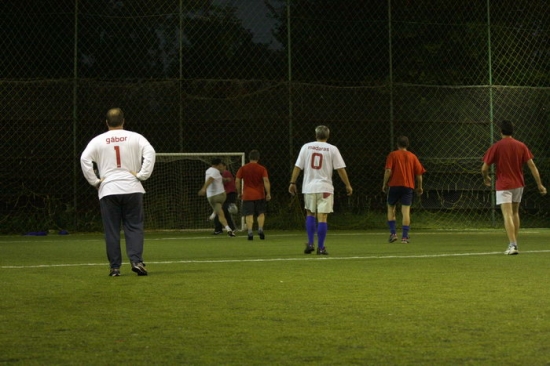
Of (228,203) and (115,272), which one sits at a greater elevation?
(228,203)

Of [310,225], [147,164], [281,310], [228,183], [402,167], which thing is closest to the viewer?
[281,310]

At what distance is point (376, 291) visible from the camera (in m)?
8.94

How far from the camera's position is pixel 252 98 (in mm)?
23484

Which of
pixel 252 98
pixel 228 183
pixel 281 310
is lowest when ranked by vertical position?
pixel 281 310

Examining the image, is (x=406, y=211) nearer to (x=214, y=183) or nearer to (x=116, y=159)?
(x=214, y=183)

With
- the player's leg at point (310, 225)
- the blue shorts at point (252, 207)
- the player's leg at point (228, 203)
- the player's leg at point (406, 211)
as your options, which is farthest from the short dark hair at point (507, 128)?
the player's leg at point (228, 203)

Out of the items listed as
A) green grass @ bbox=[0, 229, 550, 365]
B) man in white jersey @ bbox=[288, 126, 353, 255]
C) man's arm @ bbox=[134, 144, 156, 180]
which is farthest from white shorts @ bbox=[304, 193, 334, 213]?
man's arm @ bbox=[134, 144, 156, 180]

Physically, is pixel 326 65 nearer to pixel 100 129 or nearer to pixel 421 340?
pixel 100 129

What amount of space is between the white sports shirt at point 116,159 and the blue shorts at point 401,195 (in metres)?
8.08

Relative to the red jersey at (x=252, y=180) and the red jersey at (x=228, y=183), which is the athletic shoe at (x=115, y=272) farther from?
the red jersey at (x=228, y=183)

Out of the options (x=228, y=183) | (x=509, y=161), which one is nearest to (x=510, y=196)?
(x=509, y=161)

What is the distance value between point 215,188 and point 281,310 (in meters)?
14.5

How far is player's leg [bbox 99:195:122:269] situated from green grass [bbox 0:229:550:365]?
0.83ft

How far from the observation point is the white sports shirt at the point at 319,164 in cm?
1451
